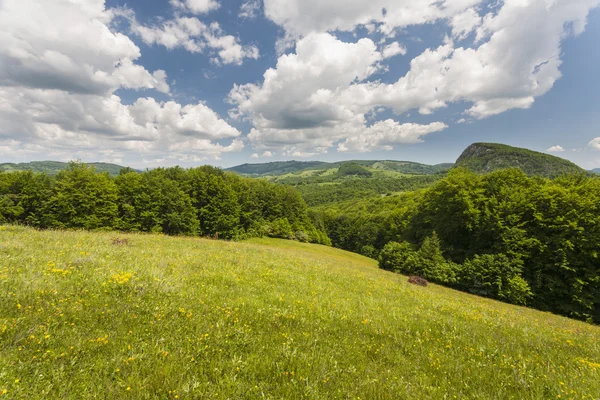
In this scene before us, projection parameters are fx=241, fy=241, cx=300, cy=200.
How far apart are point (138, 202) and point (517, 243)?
210ft

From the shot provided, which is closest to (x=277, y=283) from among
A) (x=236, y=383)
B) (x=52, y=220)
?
(x=236, y=383)

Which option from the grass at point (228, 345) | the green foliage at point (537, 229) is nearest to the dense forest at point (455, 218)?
the green foliage at point (537, 229)

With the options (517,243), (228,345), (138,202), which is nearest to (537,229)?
(517,243)

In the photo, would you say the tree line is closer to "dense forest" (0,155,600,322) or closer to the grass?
"dense forest" (0,155,600,322)

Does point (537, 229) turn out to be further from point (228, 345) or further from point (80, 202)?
point (80, 202)

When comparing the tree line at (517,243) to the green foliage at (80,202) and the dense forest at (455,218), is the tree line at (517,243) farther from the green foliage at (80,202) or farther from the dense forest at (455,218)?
the green foliage at (80,202)

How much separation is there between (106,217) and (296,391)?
53.1 meters

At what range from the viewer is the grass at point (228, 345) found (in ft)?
12.9

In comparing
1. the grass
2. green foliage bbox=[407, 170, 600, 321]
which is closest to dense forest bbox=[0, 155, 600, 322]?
green foliage bbox=[407, 170, 600, 321]

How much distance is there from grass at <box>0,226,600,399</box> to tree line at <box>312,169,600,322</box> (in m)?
28.8

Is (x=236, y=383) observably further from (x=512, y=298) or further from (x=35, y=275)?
(x=512, y=298)

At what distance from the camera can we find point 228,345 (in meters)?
5.25

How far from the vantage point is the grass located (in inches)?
155

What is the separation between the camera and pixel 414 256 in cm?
4003
